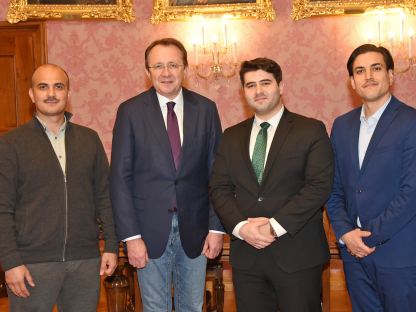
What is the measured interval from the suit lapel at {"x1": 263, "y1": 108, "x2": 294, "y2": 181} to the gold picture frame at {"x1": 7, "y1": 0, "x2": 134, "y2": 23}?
319cm

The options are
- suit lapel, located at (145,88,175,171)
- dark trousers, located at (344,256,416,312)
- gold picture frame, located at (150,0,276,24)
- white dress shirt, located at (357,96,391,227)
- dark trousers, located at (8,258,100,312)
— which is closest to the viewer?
dark trousers, located at (344,256,416,312)

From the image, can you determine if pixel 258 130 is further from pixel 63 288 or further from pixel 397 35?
pixel 397 35

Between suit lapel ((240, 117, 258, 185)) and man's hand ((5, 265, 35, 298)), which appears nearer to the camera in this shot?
man's hand ((5, 265, 35, 298))

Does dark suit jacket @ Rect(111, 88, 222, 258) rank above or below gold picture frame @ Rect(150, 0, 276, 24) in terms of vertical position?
below

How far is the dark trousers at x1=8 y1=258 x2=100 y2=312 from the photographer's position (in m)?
2.78

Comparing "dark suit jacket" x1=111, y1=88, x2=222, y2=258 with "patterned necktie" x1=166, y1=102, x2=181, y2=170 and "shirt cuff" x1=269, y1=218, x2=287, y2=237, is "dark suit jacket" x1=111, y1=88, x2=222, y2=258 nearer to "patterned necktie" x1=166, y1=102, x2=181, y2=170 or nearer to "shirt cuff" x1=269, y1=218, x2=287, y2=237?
"patterned necktie" x1=166, y1=102, x2=181, y2=170

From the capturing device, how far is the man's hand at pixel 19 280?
270cm

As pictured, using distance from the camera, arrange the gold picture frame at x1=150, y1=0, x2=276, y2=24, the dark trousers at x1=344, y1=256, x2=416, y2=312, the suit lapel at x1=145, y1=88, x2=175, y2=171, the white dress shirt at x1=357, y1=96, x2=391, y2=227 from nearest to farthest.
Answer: the dark trousers at x1=344, y1=256, x2=416, y2=312 → the white dress shirt at x1=357, y1=96, x2=391, y2=227 → the suit lapel at x1=145, y1=88, x2=175, y2=171 → the gold picture frame at x1=150, y1=0, x2=276, y2=24

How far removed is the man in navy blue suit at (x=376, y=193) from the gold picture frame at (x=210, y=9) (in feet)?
8.92

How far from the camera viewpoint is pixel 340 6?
546 centimetres

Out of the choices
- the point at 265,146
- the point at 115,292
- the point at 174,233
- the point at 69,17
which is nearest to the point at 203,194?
the point at 174,233

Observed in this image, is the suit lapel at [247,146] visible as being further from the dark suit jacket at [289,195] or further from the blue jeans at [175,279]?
the blue jeans at [175,279]

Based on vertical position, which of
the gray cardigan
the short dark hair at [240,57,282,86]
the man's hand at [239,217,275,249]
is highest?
the short dark hair at [240,57,282,86]

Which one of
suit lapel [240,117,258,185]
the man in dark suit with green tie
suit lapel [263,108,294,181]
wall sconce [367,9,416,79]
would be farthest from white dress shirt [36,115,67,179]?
wall sconce [367,9,416,79]
